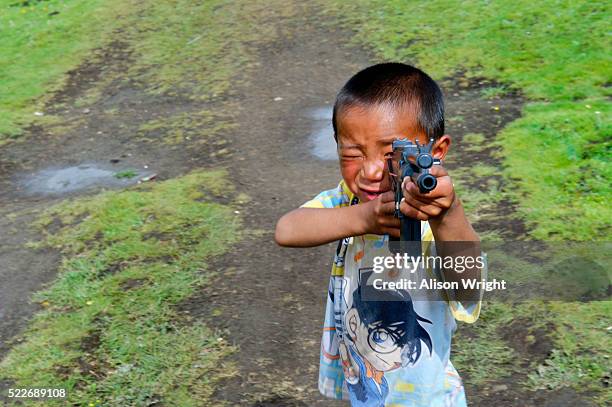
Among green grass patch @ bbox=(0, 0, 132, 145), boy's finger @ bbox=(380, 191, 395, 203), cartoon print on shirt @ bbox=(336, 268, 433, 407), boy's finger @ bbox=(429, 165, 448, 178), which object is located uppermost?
boy's finger @ bbox=(429, 165, 448, 178)

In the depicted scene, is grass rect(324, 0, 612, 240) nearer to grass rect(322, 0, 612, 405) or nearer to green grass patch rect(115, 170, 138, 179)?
grass rect(322, 0, 612, 405)

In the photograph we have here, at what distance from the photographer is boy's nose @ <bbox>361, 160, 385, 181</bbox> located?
204cm

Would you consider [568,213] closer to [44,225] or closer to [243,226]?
[243,226]

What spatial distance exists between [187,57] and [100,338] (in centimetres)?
590

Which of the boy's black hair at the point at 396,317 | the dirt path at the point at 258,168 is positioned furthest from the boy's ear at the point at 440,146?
the dirt path at the point at 258,168

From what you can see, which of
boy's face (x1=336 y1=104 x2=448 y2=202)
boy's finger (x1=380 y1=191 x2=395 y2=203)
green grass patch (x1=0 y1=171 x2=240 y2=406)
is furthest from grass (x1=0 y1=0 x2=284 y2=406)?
boy's finger (x1=380 y1=191 x2=395 y2=203)

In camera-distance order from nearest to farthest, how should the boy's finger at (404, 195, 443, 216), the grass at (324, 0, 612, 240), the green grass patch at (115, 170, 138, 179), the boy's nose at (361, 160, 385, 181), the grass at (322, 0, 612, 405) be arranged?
the boy's finger at (404, 195, 443, 216) → the boy's nose at (361, 160, 385, 181) → the grass at (322, 0, 612, 405) → the grass at (324, 0, 612, 240) → the green grass patch at (115, 170, 138, 179)

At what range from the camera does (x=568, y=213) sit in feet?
15.9

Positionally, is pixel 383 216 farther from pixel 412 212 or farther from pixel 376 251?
pixel 376 251

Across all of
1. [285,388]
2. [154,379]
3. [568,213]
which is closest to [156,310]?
[154,379]

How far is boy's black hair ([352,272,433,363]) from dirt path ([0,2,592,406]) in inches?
57.0

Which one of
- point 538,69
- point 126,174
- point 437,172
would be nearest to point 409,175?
point 437,172

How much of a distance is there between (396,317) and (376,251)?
198 millimetres

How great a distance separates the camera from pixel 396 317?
223cm
